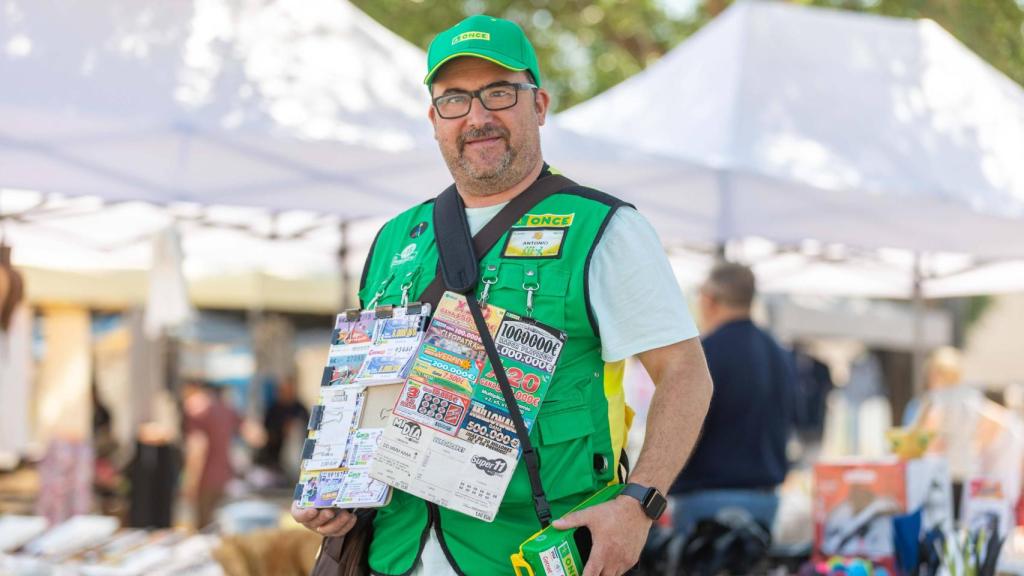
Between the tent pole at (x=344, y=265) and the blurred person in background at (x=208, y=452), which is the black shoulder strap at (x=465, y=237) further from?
the blurred person in background at (x=208, y=452)

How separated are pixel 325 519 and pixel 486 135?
29.1 inches

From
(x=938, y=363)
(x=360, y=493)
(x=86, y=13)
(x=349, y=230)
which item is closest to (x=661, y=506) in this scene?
(x=360, y=493)

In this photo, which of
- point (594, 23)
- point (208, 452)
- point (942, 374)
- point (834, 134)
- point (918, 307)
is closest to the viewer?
point (834, 134)

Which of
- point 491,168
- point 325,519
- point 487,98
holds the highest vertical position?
point 487,98

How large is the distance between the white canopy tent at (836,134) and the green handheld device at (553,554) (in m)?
4.02

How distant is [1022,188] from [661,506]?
5.04m

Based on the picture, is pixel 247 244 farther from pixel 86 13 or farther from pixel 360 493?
pixel 360 493

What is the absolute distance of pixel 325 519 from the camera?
89.7 inches

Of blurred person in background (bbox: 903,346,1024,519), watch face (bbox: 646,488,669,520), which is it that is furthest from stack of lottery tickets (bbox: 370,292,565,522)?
blurred person in background (bbox: 903,346,1024,519)

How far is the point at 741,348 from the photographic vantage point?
203 inches

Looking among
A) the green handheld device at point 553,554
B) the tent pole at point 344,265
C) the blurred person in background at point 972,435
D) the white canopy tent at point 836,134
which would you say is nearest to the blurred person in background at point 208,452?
the tent pole at point 344,265

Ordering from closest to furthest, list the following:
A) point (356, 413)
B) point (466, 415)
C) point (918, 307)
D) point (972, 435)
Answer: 1. point (466, 415)
2. point (356, 413)
3. point (972, 435)
4. point (918, 307)

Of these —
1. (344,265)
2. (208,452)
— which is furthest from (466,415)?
(208,452)

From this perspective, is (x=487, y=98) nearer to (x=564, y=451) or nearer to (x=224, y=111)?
(x=564, y=451)
